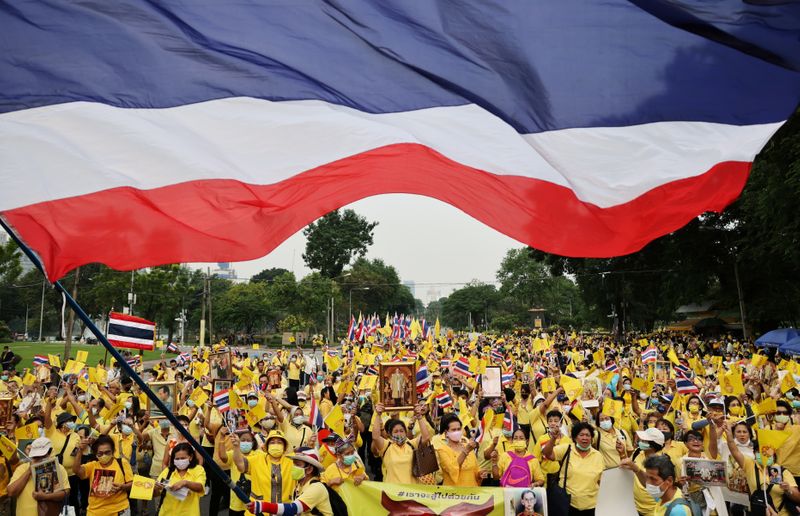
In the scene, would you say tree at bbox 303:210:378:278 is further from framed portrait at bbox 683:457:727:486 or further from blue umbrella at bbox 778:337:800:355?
framed portrait at bbox 683:457:727:486

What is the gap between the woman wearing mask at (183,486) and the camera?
270 inches

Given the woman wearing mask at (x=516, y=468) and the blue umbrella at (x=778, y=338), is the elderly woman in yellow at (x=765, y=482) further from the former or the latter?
the blue umbrella at (x=778, y=338)

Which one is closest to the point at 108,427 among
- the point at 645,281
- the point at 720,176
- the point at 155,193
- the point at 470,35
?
the point at 155,193

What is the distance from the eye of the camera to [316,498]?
6.09m

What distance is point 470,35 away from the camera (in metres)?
4.93

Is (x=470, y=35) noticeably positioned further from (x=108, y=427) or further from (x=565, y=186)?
(x=108, y=427)

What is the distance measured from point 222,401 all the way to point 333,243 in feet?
267

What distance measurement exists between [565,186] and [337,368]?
1657 cm

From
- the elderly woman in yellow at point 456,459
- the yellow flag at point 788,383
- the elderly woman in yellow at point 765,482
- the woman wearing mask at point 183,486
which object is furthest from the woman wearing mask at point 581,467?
the yellow flag at point 788,383

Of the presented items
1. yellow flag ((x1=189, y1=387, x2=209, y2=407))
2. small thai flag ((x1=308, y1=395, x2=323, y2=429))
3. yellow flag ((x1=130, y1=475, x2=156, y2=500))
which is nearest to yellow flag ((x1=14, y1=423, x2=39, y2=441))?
yellow flag ((x1=189, y1=387, x2=209, y2=407))

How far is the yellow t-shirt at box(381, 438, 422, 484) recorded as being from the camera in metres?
7.29

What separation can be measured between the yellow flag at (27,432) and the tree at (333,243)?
80.7m

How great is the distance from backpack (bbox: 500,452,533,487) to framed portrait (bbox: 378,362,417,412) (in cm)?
124

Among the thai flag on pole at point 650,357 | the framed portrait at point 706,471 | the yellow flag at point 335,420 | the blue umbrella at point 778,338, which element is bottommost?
the framed portrait at point 706,471
